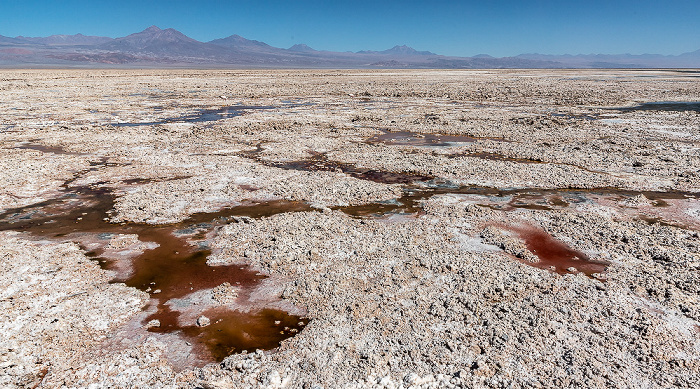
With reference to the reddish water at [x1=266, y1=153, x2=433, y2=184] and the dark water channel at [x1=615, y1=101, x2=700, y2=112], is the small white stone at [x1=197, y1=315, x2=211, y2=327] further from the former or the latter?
the dark water channel at [x1=615, y1=101, x2=700, y2=112]

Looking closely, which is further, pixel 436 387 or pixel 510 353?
pixel 510 353

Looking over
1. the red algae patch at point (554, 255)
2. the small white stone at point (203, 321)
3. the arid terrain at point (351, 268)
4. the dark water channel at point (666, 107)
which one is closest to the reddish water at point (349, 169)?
the arid terrain at point (351, 268)

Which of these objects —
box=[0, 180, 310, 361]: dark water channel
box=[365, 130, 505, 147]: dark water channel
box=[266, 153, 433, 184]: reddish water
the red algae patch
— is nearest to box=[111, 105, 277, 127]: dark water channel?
box=[365, 130, 505, 147]: dark water channel

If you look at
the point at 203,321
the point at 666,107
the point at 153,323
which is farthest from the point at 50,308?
the point at 666,107

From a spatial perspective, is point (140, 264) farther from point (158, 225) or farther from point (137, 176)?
point (137, 176)

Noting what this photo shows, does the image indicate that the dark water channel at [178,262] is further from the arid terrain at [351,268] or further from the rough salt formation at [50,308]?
the rough salt formation at [50,308]

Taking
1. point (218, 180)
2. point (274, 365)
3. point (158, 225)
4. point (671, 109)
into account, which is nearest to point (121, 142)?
point (218, 180)
